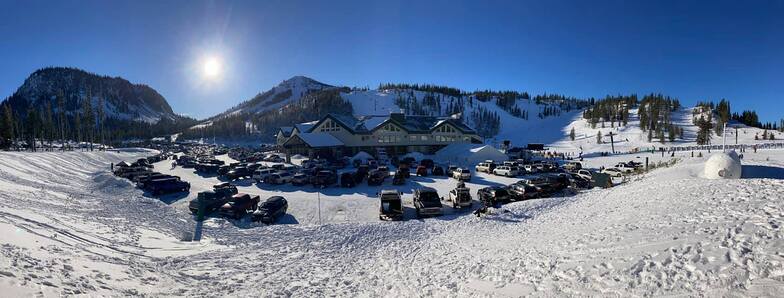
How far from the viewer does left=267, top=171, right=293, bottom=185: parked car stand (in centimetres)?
3200

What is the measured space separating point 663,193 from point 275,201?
19.9m

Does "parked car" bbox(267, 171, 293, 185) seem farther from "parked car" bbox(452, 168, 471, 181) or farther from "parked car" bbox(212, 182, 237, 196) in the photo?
"parked car" bbox(452, 168, 471, 181)

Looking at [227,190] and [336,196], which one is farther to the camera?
[336,196]

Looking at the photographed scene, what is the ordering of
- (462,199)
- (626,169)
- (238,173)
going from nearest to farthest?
(462,199)
(626,169)
(238,173)

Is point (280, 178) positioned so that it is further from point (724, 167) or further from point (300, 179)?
point (724, 167)

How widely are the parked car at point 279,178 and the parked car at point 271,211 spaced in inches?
436

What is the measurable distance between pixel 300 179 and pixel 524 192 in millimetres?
18722

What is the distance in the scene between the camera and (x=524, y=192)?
2441 centimetres

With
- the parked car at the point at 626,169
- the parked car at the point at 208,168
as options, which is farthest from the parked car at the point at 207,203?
the parked car at the point at 626,169

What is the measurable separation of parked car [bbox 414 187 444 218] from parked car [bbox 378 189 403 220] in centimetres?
122

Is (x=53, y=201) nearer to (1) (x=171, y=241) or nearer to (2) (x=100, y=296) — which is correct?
(1) (x=171, y=241)

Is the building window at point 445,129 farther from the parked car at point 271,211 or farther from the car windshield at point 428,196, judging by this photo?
the parked car at point 271,211

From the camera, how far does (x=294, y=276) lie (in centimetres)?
1145

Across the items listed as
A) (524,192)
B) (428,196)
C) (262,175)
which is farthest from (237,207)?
(524,192)
